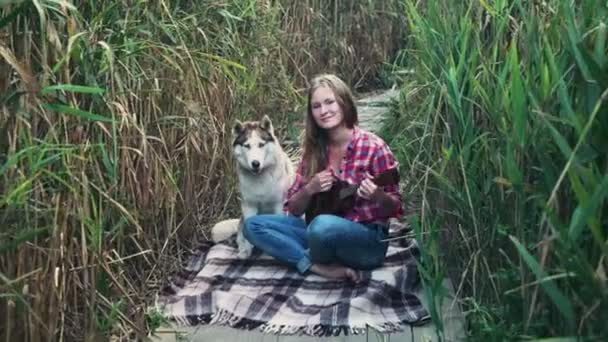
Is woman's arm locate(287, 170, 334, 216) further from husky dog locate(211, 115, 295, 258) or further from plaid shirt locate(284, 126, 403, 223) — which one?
husky dog locate(211, 115, 295, 258)

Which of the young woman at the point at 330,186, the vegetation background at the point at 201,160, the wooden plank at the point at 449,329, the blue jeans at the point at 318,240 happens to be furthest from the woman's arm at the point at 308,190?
the wooden plank at the point at 449,329

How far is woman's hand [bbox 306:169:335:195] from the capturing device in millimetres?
3758

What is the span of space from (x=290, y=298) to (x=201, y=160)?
108cm

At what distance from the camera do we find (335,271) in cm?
390

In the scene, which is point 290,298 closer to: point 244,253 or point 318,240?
point 318,240

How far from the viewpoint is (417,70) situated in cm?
488

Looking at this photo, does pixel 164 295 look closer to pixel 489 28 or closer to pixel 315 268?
pixel 315 268

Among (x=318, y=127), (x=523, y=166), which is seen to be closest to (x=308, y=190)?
(x=318, y=127)

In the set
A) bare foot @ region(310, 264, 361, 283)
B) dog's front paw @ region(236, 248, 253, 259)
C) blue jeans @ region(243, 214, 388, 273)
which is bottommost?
dog's front paw @ region(236, 248, 253, 259)

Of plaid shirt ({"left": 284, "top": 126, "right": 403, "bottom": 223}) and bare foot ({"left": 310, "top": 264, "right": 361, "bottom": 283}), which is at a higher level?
plaid shirt ({"left": 284, "top": 126, "right": 403, "bottom": 223})

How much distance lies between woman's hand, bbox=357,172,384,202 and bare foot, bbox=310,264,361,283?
377mm

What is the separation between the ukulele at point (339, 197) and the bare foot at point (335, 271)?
9.7 inches

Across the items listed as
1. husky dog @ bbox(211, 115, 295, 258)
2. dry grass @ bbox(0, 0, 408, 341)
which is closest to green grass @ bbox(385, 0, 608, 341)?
husky dog @ bbox(211, 115, 295, 258)

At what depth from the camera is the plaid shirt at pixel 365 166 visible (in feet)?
12.6
